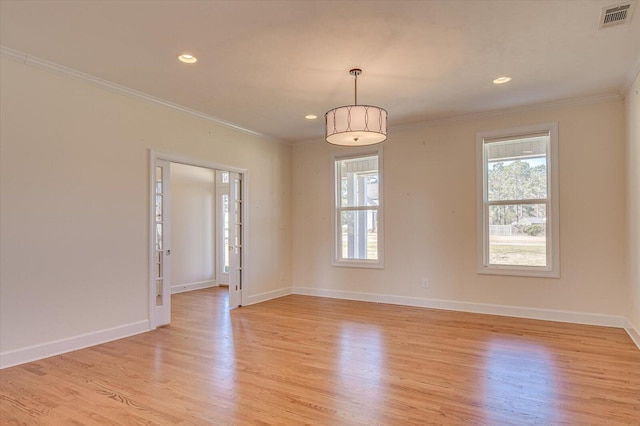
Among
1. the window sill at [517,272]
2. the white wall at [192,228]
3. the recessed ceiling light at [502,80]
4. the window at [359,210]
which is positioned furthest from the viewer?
the white wall at [192,228]

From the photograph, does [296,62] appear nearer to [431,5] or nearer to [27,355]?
[431,5]

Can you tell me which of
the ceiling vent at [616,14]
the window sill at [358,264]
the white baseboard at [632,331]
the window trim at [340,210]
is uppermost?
the ceiling vent at [616,14]

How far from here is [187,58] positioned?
347cm

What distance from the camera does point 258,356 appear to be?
11.7ft

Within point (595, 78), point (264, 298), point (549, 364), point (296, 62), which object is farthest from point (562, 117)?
point (264, 298)

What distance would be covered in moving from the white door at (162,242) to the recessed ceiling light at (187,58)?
5.01 ft

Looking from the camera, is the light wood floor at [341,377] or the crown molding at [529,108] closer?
the light wood floor at [341,377]

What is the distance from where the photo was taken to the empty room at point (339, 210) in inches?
108

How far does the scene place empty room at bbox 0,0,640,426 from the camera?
2.74m

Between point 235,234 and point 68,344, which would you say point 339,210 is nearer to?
point 235,234

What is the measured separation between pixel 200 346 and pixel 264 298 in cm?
242

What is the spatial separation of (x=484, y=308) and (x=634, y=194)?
7.26 feet

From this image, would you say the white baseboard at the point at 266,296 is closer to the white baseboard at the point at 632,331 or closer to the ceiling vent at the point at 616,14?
the white baseboard at the point at 632,331

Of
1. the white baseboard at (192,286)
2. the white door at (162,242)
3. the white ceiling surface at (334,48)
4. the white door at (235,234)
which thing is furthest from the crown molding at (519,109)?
the white baseboard at (192,286)
